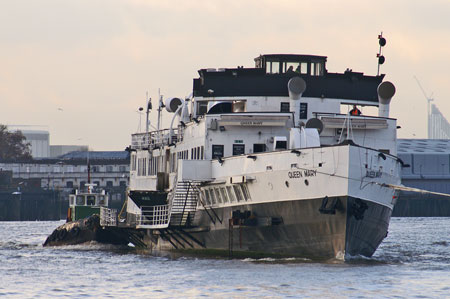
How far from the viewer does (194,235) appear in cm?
5047

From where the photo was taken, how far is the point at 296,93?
4941cm

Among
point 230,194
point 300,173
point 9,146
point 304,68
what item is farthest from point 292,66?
point 9,146

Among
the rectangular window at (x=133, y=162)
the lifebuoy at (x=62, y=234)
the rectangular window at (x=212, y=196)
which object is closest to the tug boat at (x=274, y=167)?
the rectangular window at (x=212, y=196)

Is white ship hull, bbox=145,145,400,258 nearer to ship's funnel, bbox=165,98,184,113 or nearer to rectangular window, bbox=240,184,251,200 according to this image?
rectangular window, bbox=240,184,251,200

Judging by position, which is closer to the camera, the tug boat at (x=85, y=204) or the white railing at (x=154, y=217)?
the white railing at (x=154, y=217)

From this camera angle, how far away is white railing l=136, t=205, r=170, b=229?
52.2 metres

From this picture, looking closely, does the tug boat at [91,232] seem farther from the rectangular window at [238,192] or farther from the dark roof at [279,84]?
the rectangular window at [238,192]

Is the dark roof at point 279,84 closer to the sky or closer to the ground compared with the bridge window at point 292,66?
closer to the ground

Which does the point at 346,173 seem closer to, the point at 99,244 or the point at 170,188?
the point at 170,188

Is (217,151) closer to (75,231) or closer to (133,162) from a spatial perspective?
(133,162)

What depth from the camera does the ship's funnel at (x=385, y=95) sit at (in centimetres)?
5203

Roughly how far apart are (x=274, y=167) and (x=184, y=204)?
7447 millimetres

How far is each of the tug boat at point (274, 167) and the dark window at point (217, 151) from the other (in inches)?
2.3

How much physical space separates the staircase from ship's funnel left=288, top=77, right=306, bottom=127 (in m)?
5.94
